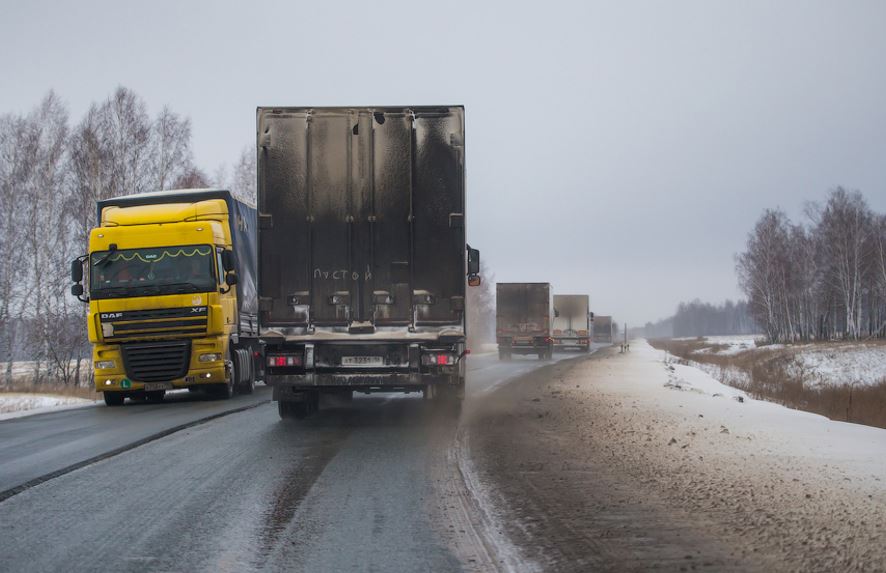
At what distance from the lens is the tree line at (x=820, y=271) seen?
6059 centimetres

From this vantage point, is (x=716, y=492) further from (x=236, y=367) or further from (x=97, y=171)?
(x=97, y=171)

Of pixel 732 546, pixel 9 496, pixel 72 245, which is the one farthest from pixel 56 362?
pixel 732 546

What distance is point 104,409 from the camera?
1506cm

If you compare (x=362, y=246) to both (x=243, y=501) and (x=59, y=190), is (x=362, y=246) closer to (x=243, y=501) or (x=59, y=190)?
(x=243, y=501)

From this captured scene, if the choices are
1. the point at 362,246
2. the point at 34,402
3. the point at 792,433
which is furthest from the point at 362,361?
the point at 34,402

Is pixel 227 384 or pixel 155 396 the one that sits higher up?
pixel 227 384

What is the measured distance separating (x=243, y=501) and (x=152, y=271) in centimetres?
1009

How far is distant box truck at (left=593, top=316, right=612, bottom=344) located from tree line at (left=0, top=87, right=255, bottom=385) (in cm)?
6751

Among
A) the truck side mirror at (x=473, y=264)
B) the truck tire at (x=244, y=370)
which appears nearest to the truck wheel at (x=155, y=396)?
the truck tire at (x=244, y=370)

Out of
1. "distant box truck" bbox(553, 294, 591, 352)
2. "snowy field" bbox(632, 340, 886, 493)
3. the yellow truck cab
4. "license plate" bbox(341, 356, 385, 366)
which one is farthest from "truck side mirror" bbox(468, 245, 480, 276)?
"distant box truck" bbox(553, 294, 591, 352)

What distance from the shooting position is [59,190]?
32.2m

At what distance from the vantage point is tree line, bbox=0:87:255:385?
2938 cm

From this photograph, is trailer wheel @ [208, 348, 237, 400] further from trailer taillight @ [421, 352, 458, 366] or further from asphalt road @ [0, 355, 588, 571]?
trailer taillight @ [421, 352, 458, 366]

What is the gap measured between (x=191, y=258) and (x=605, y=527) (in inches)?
467
